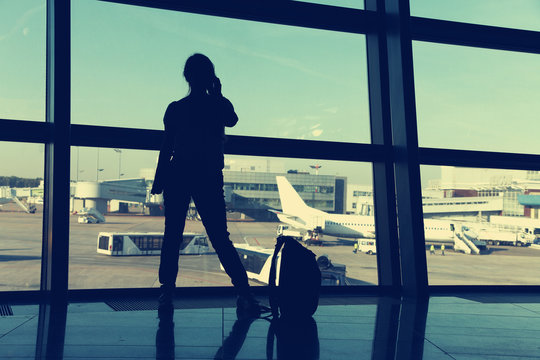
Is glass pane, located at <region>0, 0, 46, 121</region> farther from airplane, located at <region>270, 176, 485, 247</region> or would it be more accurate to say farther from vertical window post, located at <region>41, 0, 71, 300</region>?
airplane, located at <region>270, 176, 485, 247</region>

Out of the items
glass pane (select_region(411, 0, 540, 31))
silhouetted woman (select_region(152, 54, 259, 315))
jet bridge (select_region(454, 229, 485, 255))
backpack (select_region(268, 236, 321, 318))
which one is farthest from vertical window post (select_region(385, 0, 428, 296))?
silhouetted woman (select_region(152, 54, 259, 315))

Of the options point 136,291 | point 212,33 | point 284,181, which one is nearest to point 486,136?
point 284,181

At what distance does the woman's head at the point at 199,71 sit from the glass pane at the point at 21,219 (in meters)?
0.83

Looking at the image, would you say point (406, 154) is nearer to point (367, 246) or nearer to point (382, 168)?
point (382, 168)

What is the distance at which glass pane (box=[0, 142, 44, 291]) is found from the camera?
7.04ft

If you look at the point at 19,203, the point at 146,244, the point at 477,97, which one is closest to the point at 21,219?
the point at 19,203

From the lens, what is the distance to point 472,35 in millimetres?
2639

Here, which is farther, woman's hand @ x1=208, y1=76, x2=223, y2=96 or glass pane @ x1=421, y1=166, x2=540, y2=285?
glass pane @ x1=421, y1=166, x2=540, y2=285

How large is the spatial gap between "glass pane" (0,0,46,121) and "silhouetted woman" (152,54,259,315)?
83 cm

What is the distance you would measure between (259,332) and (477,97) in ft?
6.85

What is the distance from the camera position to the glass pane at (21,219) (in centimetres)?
214

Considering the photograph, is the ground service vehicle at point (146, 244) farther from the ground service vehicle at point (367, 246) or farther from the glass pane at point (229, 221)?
the ground service vehicle at point (367, 246)

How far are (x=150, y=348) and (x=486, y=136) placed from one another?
230cm

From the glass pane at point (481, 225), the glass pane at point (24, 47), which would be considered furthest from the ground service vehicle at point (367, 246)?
the glass pane at point (24, 47)
